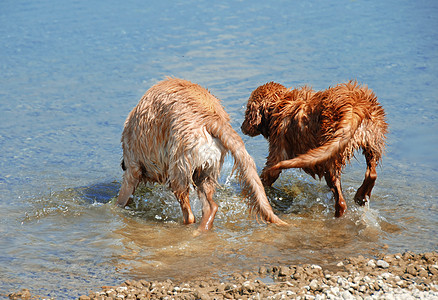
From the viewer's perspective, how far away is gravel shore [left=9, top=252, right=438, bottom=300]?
14.0ft

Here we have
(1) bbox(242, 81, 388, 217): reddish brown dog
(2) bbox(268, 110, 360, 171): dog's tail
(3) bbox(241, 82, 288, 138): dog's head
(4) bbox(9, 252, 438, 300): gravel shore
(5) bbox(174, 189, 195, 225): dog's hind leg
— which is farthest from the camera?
(3) bbox(241, 82, 288, 138): dog's head

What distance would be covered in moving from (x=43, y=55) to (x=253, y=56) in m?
5.19

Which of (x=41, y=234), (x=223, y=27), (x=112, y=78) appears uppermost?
(x=223, y=27)

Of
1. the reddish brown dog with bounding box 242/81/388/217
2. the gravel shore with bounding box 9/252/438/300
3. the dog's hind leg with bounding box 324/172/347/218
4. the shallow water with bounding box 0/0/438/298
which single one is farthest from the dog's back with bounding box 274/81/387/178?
the gravel shore with bounding box 9/252/438/300

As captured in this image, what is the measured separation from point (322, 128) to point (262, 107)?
3.49ft

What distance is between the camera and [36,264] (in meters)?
5.09

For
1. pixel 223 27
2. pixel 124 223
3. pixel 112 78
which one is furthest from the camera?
pixel 223 27

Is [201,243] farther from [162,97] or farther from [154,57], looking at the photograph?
[154,57]

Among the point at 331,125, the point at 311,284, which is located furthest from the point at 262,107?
the point at 311,284

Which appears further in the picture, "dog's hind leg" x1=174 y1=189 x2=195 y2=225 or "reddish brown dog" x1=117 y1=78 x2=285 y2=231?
"dog's hind leg" x1=174 y1=189 x2=195 y2=225

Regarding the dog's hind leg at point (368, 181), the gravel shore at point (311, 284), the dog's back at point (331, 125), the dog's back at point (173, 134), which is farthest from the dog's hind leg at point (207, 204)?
the dog's hind leg at point (368, 181)

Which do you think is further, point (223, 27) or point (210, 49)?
point (223, 27)

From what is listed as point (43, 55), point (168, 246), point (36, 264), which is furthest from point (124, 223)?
point (43, 55)

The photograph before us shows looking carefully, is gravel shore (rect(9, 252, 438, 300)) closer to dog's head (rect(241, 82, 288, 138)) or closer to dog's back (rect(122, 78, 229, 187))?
dog's back (rect(122, 78, 229, 187))
